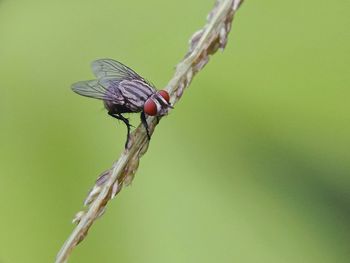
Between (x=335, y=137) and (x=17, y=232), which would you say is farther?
(x=17, y=232)

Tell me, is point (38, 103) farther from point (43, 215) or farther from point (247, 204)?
point (247, 204)

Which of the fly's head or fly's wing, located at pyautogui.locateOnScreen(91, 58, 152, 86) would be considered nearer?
the fly's head

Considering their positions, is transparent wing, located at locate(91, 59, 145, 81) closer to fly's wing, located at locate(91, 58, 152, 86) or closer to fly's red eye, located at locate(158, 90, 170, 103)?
fly's wing, located at locate(91, 58, 152, 86)

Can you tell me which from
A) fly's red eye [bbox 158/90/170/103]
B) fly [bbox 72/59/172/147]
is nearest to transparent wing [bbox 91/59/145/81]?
fly [bbox 72/59/172/147]

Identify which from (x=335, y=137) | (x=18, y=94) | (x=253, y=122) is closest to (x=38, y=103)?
(x=18, y=94)

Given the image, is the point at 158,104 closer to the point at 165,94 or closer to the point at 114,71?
the point at 165,94

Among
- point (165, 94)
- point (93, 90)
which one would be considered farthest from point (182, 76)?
point (93, 90)

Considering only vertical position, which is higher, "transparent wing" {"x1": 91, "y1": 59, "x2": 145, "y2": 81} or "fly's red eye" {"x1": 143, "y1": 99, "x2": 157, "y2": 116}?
"transparent wing" {"x1": 91, "y1": 59, "x2": 145, "y2": 81}
